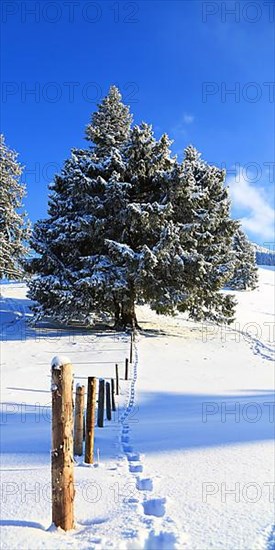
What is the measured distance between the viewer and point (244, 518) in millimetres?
3627

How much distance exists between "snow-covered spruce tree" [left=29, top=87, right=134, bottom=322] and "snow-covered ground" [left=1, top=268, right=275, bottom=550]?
537cm

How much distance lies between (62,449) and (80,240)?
17.6m

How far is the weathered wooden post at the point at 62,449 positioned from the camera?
11.2ft

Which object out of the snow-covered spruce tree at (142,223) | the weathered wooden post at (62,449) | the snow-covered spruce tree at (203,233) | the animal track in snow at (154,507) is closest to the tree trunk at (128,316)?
the snow-covered spruce tree at (142,223)

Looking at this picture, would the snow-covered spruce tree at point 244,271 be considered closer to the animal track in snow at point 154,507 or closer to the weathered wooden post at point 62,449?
the animal track in snow at point 154,507

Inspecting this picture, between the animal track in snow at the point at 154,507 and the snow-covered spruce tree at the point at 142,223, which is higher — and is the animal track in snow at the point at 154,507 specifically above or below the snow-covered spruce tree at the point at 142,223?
below

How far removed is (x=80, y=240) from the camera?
20.6 metres

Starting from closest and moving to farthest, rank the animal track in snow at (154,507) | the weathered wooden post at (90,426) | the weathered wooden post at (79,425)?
the animal track in snow at (154,507) < the weathered wooden post at (90,426) < the weathered wooden post at (79,425)

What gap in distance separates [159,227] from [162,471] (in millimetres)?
15133

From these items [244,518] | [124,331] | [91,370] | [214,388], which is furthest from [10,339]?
[244,518]

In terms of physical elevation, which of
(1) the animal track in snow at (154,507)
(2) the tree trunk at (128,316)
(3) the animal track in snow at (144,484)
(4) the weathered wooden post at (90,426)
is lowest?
(3) the animal track in snow at (144,484)

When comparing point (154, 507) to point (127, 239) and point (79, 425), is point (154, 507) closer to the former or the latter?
point (79, 425)

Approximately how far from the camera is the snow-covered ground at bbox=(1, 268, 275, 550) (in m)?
3.33

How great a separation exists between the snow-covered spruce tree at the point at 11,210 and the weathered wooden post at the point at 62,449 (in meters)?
24.0
